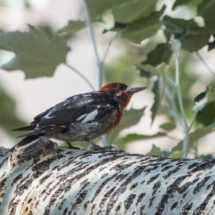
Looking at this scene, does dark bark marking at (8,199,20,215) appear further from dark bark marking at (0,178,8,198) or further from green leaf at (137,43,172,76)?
green leaf at (137,43,172,76)

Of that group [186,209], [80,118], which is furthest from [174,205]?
[80,118]

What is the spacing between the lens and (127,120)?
6.19 feet

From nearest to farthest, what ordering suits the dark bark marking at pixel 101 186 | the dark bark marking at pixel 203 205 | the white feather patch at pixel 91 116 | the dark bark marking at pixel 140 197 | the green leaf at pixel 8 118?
the dark bark marking at pixel 203 205 → the dark bark marking at pixel 140 197 → the dark bark marking at pixel 101 186 → the white feather patch at pixel 91 116 → the green leaf at pixel 8 118

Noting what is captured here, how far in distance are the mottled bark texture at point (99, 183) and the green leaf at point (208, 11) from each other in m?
1.00

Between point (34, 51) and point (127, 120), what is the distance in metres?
0.64

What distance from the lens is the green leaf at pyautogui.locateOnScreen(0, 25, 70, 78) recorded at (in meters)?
1.71

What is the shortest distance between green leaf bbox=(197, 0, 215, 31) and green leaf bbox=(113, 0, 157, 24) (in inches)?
10.4

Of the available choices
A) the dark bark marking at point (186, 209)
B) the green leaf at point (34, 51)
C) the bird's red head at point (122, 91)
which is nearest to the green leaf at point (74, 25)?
the green leaf at point (34, 51)

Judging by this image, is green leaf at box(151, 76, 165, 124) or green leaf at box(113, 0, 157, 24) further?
green leaf at box(113, 0, 157, 24)

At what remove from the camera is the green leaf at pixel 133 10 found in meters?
1.80

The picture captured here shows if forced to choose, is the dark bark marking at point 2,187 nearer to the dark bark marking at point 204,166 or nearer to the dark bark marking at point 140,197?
the dark bark marking at point 140,197

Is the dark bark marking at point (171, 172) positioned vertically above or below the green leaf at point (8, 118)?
below

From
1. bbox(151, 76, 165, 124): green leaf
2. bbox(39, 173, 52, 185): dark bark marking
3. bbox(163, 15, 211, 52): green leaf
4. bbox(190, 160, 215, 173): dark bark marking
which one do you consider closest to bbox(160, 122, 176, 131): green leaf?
bbox(151, 76, 165, 124): green leaf

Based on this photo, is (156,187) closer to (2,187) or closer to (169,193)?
(169,193)
